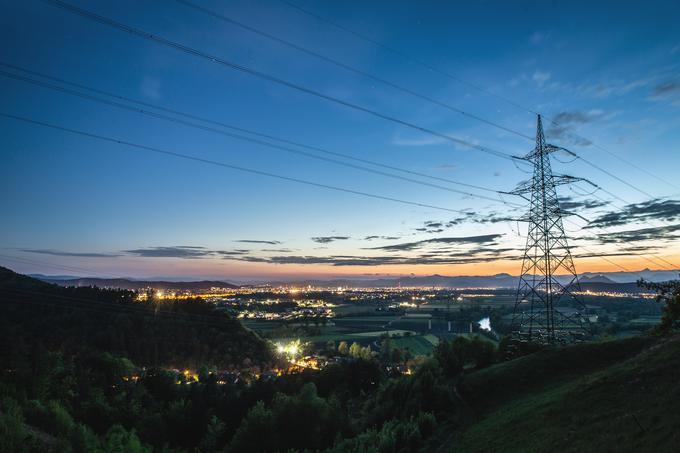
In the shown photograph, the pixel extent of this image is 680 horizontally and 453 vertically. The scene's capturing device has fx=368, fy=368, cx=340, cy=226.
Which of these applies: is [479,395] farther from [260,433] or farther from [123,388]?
[123,388]

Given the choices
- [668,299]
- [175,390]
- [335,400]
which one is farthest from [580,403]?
[175,390]

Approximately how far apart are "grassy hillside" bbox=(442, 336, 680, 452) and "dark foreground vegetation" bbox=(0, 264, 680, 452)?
0.15m

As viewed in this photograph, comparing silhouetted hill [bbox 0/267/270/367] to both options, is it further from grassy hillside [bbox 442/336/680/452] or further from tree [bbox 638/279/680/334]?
tree [bbox 638/279/680/334]

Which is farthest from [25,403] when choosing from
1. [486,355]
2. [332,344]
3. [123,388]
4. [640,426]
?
[332,344]

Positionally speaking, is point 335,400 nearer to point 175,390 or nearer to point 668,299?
point 175,390

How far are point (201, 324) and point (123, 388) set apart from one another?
2821 inches

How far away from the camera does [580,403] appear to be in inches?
1087

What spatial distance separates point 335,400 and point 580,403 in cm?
4272

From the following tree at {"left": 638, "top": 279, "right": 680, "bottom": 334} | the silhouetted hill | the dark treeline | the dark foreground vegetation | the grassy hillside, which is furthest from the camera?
the silhouetted hill

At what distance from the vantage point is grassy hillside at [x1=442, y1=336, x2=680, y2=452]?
18.3 m

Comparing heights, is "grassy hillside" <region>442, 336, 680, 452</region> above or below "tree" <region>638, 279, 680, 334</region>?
below

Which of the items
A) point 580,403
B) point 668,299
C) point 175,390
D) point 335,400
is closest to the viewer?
point 668,299

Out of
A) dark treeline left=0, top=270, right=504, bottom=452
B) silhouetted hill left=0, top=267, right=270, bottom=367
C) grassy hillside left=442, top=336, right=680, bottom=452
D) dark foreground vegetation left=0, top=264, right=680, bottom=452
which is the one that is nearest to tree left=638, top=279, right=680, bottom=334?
dark foreground vegetation left=0, top=264, right=680, bottom=452

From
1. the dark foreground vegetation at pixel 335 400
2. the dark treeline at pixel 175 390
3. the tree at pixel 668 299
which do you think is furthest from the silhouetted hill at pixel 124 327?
the tree at pixel 668 299
